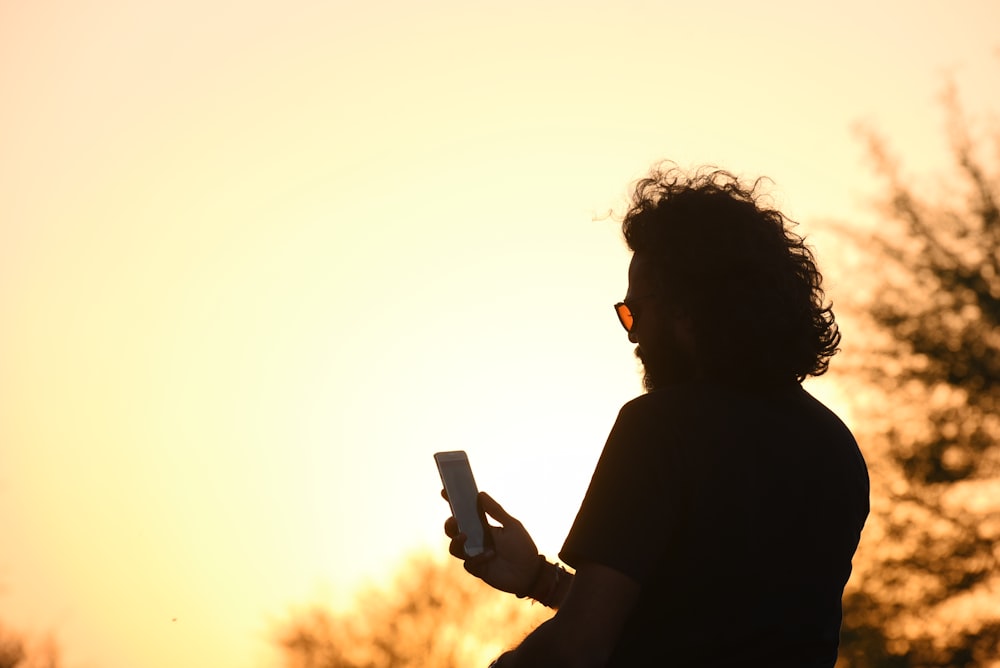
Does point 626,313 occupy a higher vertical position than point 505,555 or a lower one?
higher

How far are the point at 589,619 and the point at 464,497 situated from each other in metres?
1.40

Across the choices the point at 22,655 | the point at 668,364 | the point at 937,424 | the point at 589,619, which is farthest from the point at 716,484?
the point at 22,655

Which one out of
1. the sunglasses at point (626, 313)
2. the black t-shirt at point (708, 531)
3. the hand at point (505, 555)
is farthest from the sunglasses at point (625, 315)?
the hand at point (505, 555)

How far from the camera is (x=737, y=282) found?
2.78 m

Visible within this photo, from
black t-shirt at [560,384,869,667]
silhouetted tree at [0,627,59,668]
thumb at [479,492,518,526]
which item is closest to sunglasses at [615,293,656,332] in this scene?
black t-shirt at [560,384,869,667]

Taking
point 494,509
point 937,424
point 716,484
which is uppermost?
point 937,424

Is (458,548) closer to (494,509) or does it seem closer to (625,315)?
(494,509)

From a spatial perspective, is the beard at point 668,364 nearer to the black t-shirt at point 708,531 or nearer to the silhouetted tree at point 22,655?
the black t-shirt at point 708,531

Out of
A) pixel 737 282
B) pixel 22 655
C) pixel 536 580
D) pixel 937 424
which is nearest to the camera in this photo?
pixel 737 282

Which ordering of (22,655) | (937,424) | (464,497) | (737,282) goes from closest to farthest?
(737,282) → (464,497) → (937,424) → (22,655)

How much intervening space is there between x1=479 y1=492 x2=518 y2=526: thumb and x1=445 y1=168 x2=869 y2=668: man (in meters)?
0.70

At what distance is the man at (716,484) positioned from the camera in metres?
2.31

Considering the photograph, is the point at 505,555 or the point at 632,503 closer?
the point at 632,503

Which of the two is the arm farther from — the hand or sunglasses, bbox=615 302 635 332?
the hand
